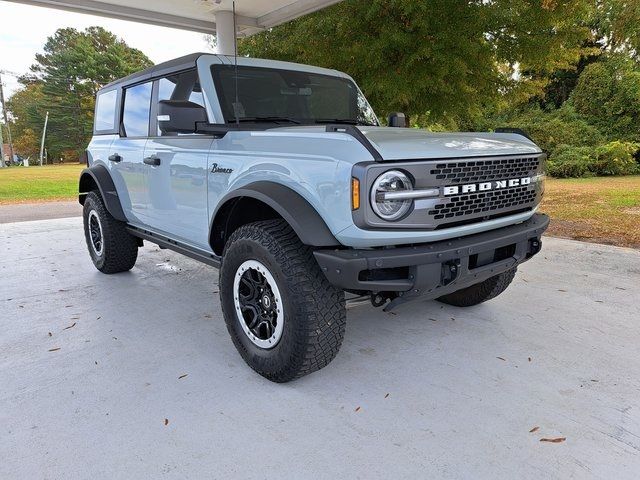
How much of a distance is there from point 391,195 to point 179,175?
1790 millimetres

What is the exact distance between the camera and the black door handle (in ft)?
11.4

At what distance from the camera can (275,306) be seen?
249 centimetres

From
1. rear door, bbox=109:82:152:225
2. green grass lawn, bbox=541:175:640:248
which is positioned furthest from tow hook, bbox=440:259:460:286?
green grass lawn, bbox=541:175:640:248

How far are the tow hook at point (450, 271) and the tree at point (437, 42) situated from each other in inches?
157

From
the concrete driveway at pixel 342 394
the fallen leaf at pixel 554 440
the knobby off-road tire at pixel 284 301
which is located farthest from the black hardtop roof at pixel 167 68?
the fallen leaf at pixel 554 440

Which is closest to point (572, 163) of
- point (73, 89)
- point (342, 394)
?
point (342, 394)

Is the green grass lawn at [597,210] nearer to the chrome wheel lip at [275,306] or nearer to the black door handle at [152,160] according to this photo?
the chrome wheel lip at [275,306]

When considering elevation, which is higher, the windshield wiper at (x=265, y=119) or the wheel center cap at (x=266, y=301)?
the windshield wiper at (x=265, y=119)

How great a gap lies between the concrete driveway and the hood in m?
1.25

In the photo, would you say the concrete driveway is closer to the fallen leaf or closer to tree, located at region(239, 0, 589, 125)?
the fallen leaf

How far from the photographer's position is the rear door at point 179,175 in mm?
3035

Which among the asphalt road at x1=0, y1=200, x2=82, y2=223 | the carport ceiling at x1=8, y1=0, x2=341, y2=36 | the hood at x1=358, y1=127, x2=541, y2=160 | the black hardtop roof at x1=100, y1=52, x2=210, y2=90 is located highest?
the carport ceiling at x1=8, y1=0, x2=341, y2=36

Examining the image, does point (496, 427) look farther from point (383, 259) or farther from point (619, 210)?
point (619, 210)

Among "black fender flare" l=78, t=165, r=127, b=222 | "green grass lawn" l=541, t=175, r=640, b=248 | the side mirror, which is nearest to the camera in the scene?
the side mirror
